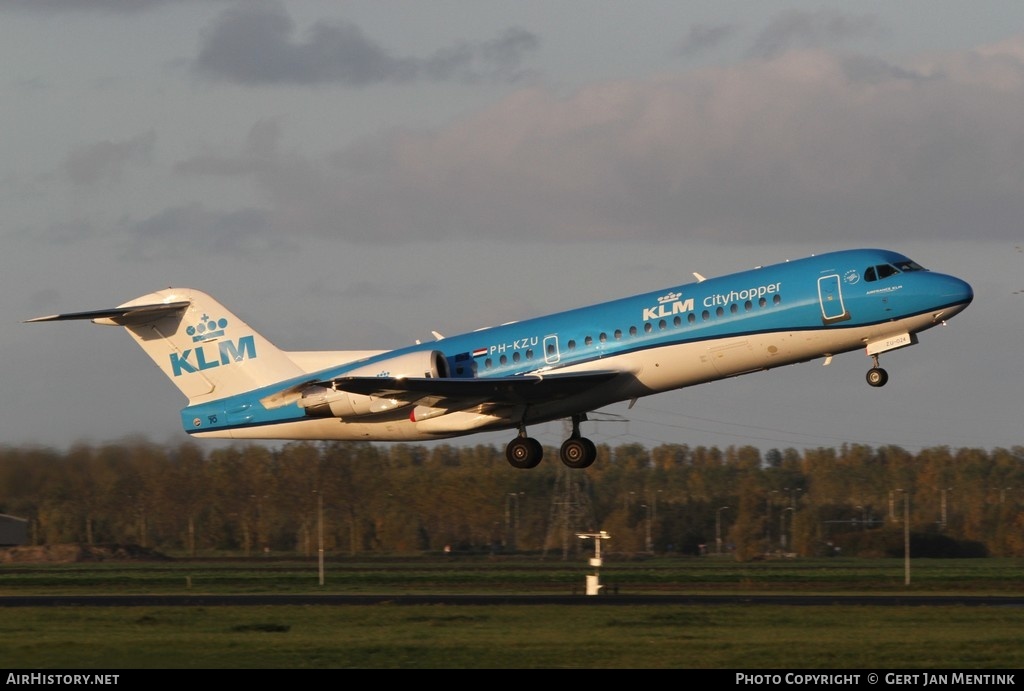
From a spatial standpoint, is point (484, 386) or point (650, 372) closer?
point (484, 386)

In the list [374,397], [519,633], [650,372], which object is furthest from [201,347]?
[519,633]

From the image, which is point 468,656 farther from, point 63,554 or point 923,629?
point 63,554

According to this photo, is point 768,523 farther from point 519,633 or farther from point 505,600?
point 519,633

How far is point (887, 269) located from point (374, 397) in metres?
11.8

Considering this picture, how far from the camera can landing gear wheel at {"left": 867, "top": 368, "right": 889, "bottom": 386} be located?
30844mm

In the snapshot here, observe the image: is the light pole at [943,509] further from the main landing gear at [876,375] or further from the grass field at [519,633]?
the main landing gear at [876,375]

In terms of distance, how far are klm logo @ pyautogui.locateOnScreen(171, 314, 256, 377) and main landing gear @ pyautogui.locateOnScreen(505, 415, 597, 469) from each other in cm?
722

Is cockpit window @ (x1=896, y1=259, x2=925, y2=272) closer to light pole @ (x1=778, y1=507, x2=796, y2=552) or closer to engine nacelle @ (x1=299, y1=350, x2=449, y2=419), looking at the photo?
engine nacelle @ (x1=299, y1=350, x2=449, y2=419)

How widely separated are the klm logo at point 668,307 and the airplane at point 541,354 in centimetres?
4

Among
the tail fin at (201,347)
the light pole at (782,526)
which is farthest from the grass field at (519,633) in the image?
the light pole at (782,526)

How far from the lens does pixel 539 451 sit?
34.0m

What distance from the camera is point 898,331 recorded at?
30.2 m

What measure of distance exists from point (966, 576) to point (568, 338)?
17028 millimetres

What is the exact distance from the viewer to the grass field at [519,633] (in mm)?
21062
